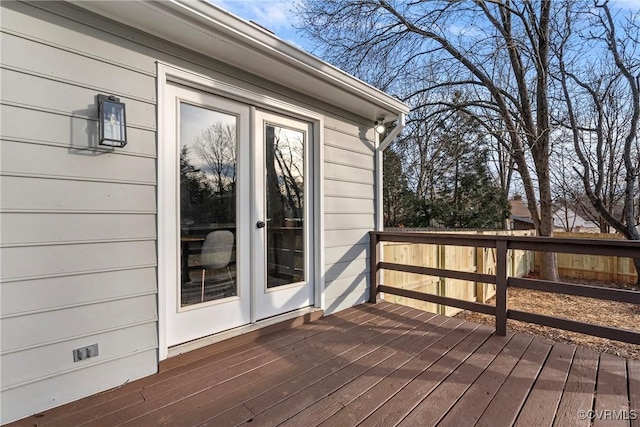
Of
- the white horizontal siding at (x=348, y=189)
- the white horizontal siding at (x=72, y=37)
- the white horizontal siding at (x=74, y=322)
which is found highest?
the white horizontal siding at (x=72, y=37)

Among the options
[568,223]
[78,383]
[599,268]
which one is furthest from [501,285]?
[568,223]

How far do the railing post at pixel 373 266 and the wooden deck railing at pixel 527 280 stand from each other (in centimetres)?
1

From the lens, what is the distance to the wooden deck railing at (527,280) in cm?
219

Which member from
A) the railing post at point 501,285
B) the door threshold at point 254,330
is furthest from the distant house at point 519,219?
the door threshold at point 254,330

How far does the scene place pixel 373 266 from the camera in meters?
3.58

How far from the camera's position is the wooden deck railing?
7.18ft

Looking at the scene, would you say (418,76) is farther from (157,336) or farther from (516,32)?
(157,336)

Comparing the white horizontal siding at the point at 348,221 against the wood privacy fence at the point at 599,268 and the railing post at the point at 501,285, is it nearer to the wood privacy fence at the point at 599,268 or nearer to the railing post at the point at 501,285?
the railing post at the point at 501,285

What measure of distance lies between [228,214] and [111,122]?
3.07ft

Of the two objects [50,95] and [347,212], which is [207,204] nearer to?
[50,95]

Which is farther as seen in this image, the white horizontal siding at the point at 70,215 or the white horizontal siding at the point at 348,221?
the white horizontal siding at the point at 348,221

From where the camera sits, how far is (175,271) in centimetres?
215

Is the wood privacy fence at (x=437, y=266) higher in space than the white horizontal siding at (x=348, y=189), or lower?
lower

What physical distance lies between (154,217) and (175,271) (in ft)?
1.30
